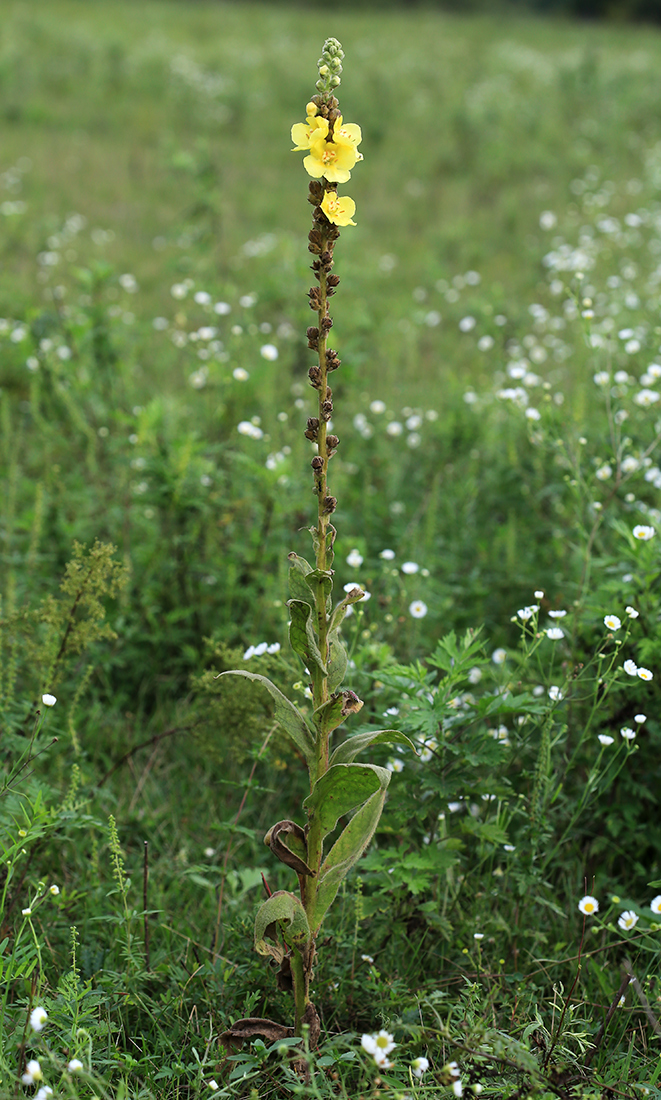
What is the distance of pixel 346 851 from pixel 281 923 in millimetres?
190

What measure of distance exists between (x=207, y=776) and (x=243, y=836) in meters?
0.25

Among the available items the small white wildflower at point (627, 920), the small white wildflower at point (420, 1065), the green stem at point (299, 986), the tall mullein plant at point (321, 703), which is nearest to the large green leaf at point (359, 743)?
the tall mullein plant at point (321, 703)

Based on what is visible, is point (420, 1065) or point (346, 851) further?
point (346, 851)

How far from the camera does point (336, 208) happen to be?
150 cm

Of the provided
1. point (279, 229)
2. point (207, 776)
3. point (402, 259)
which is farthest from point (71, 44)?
point (207, 776)

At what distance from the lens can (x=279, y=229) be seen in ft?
24.7

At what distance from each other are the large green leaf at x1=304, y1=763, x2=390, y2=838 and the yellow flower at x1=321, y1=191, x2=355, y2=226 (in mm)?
1004

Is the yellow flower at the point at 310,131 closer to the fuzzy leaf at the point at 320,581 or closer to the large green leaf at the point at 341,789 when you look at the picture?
the fuzzy leaf at the point at 320,581

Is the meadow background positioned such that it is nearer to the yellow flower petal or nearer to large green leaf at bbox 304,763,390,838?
large green leaf at bbox 304,763,390,838

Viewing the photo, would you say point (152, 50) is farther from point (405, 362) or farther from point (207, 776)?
point (207, 776)

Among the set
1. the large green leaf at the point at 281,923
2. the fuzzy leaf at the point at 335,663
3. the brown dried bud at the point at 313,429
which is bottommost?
the large green leaf at the point at 281,923

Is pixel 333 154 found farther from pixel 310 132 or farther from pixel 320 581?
pixel 320 581

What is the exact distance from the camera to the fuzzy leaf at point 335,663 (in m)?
1.68

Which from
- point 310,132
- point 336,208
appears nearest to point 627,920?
point 336,208
